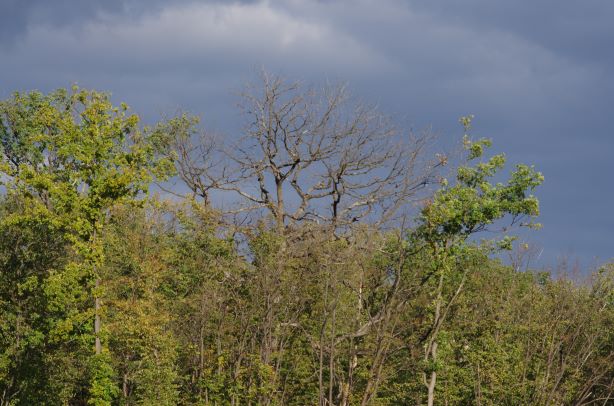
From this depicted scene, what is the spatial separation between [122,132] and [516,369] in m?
21.3

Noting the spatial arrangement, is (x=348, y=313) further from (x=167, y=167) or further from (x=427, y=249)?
(x=167, y=167)

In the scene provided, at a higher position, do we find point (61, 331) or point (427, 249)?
point (427, 249)

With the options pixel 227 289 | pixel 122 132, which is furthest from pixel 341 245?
pixel 122 132

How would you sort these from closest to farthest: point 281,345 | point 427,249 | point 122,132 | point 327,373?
point 427,249, point 122,132, point 281,345, point 327,373

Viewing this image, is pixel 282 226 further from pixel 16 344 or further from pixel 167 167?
pixel 16 344

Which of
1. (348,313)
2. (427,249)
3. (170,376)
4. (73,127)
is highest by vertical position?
(73,127)

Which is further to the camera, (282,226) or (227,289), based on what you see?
(282,226)

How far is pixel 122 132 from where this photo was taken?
3772 cm

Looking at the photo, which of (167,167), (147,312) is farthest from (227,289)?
(167,167)

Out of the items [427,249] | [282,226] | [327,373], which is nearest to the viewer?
[427,249]

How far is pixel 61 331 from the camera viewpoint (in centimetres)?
3616

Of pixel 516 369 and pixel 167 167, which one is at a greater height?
pixel 167 167

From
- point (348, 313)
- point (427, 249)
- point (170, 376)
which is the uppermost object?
point (427, 249)

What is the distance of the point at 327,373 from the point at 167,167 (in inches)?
536
